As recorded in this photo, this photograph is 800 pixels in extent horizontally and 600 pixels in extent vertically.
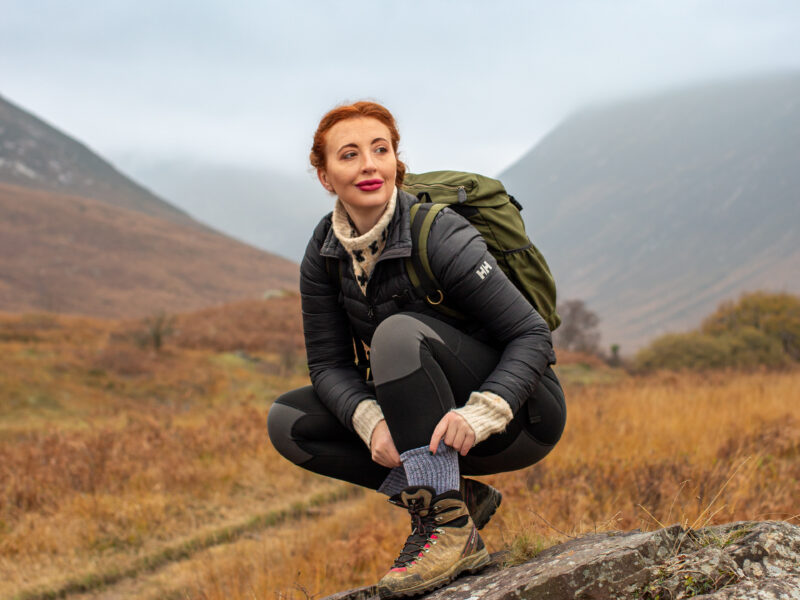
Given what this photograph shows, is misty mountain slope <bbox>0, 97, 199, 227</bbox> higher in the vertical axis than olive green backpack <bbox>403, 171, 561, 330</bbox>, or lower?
higher

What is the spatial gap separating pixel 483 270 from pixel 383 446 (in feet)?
2.26

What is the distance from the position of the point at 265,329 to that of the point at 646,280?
409 feet

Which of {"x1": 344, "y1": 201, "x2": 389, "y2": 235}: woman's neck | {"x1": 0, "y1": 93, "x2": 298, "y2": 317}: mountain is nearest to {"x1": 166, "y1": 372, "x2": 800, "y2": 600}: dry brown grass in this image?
{"x1": 344, "y1": 201, "x2": 389, "y2": 235}: woman's neck

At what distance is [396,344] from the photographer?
216 centimetres

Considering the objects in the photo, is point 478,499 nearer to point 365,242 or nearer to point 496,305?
point 496,305

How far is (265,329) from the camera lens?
818 inches

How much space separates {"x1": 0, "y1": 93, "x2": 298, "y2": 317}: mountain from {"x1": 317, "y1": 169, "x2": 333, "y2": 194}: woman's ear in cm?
4920

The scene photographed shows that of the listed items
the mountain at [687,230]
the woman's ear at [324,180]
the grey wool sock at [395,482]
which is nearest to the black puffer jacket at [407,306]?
the woman's ear at [324,180]

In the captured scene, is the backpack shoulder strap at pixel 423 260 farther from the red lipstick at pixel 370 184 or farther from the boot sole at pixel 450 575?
the boot sole at pixel 450 575

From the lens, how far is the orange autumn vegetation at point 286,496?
3.51m

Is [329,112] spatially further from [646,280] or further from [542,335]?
[646,280]

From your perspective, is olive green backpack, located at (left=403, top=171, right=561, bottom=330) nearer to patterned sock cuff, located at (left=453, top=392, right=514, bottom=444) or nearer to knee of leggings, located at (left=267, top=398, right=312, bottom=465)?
patterned sock cuff, located at (left=453, top=392, right=514, bottom=444)

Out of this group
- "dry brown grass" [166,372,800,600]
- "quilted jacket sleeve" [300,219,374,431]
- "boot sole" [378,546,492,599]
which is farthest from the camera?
"dry brown grass" [166,372,800,600]

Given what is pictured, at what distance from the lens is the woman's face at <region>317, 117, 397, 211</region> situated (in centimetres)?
234
